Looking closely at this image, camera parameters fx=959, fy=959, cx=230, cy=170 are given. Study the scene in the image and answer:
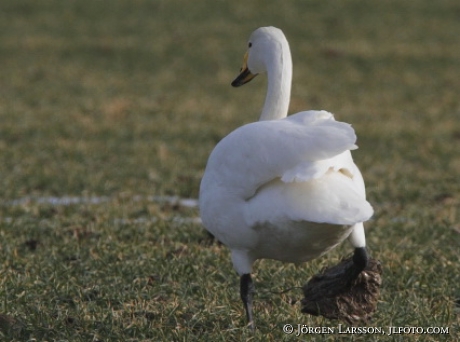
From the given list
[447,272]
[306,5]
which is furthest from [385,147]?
[306,5]

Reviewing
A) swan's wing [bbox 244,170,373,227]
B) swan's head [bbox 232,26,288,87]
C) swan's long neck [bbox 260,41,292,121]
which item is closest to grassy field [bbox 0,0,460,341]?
swan's wing [bbox 244,170,373,227]

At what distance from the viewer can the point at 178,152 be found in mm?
9812

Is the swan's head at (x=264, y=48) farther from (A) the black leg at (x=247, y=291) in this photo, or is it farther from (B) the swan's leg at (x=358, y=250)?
(A) the black leg at (x=247, y=291)

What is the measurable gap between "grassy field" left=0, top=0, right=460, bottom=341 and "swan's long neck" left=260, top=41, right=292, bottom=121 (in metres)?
0.91

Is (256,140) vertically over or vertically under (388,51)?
over

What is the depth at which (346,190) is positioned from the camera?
149 inches

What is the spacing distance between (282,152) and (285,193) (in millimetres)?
166

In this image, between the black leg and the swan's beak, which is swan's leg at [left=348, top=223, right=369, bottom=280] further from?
the swan's beak

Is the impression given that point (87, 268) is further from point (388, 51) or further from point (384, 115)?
point (388, 51)

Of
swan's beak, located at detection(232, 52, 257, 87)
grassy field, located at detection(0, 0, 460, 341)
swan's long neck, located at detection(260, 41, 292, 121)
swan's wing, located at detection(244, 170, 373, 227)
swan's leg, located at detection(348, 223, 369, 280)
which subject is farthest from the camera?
swan's beak, located at detection(232, 52, 257, 87)

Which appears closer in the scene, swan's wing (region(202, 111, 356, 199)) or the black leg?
swan's wing (region(202, 111, 356, 199))

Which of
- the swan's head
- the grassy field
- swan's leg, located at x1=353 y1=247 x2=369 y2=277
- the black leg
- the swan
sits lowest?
the grassy field

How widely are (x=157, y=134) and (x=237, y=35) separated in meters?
7.39

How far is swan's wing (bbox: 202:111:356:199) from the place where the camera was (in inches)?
147
